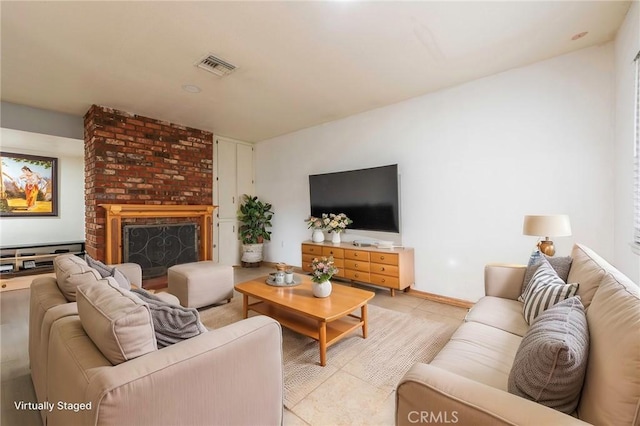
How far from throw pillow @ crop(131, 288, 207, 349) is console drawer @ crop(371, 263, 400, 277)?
2608mm

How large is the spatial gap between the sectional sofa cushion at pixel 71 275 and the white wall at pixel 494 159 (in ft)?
10.7

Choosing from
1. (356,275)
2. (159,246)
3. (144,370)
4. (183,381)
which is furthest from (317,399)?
(159,246)

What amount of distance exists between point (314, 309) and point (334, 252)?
1.91 meters

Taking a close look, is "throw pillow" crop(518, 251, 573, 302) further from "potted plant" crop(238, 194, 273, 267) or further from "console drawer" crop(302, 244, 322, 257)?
"potted plant" crop(238, 194, 273, 267)

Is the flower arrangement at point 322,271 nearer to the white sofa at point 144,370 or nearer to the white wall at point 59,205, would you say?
the white sofa at point 144,370

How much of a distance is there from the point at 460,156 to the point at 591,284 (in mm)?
2181

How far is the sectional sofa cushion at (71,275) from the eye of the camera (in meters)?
1.51

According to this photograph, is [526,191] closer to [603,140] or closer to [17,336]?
[603,140]

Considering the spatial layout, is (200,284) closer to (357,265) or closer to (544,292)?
(357,265)

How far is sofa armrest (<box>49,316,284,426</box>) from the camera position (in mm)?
846

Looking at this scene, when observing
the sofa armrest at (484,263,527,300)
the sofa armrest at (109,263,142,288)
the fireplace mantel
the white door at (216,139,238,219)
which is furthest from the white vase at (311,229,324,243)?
the sofa armrest at (484,263,527,300)

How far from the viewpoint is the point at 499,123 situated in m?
2.98

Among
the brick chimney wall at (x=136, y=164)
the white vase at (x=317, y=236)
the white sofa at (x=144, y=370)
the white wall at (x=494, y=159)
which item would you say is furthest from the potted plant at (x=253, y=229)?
the white sofa at (x=144, y=370)

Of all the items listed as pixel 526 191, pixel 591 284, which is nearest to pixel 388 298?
pixel 526 191
